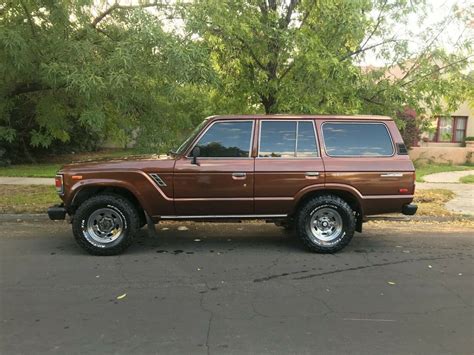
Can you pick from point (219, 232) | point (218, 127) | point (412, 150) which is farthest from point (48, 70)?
point (412, 150)

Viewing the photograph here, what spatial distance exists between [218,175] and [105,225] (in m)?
1.66

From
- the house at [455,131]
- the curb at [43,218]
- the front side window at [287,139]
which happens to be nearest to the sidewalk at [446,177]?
the curb at [43,218]

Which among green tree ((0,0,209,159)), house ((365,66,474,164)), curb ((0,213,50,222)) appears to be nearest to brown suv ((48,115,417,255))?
green tree ((0,0,209,159))

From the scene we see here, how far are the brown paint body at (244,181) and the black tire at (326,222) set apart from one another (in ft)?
0.52

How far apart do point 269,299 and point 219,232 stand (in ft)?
10.4

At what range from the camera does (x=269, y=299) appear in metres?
4.73

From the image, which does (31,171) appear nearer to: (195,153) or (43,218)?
(43,218)

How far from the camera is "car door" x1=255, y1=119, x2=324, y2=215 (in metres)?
6.41

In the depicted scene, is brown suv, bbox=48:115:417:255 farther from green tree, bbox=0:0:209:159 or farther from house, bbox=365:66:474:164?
house, bbox=365:66:474:164

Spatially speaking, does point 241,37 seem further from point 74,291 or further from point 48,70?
point 74,291

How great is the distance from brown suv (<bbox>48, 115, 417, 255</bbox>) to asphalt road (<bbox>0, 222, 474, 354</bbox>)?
1.57 feet

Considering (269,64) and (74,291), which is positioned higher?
(269,64)

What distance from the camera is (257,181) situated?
6.40 metres

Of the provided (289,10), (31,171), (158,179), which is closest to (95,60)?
(158,179)
